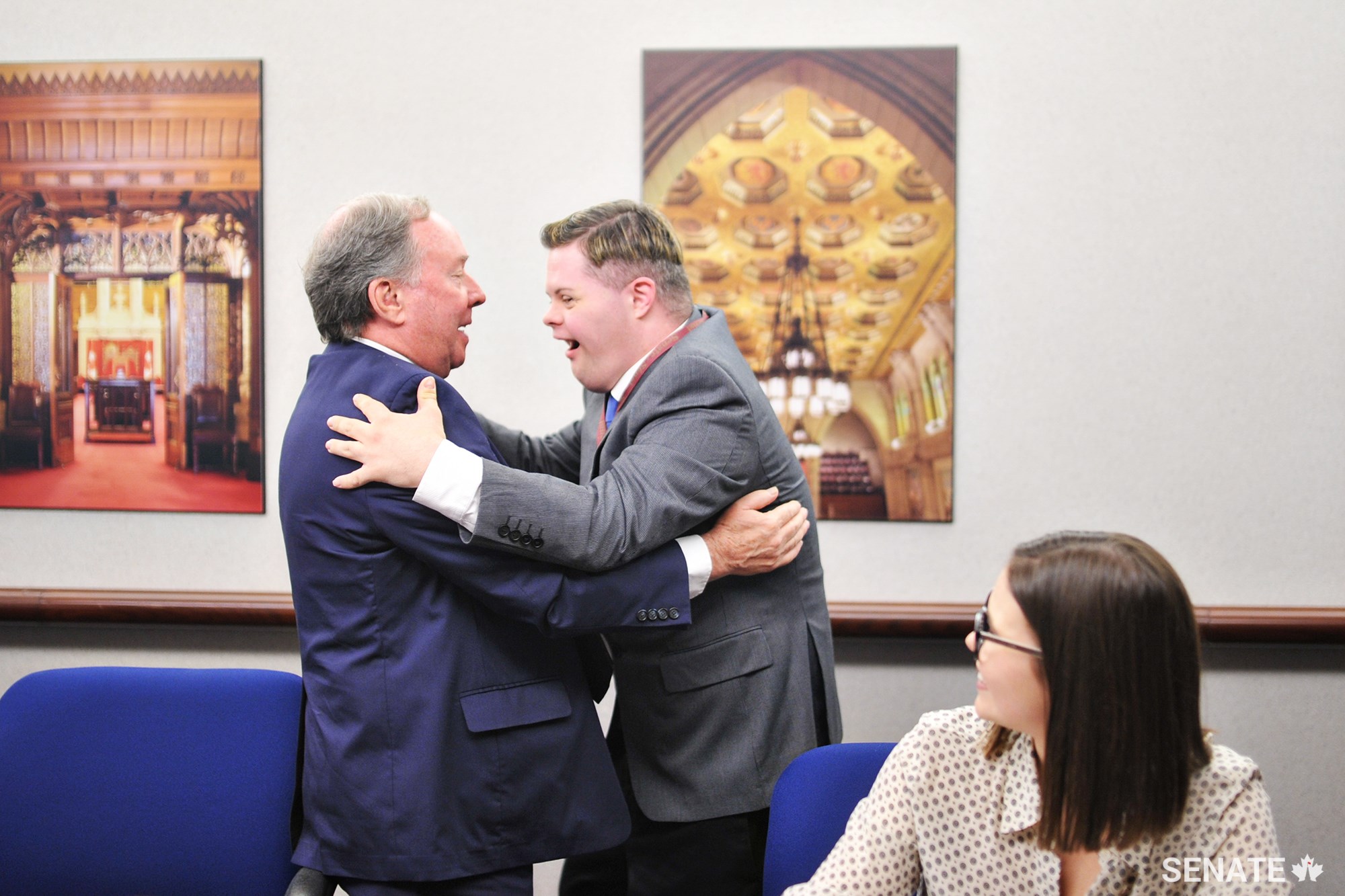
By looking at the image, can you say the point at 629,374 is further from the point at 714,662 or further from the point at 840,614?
the point at 840,614

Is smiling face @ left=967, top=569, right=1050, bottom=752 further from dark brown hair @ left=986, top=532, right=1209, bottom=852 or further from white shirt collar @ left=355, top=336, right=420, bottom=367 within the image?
white shirt collar @ left=355, top=336, right=420, bottom=367

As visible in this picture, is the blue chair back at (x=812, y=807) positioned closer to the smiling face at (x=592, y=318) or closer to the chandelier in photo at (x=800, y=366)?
the smiling face at (x=592, y=318)

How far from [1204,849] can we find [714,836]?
1.02m

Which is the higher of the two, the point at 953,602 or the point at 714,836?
the point at 953,602

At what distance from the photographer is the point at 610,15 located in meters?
2.68

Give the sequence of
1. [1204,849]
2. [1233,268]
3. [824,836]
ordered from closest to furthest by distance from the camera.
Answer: [1204,849]
[824,836]
[1233,268]

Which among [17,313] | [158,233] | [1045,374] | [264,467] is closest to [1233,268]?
Result: [1045,374]

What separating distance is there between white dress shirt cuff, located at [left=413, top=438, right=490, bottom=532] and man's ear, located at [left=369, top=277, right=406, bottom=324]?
1.08 ft

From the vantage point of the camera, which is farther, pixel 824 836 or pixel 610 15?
pixel 610 15

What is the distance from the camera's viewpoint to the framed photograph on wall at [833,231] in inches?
103

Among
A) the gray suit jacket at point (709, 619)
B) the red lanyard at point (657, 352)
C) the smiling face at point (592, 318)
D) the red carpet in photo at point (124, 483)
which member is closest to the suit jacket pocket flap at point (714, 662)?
the gray suit jacket at point (709, 619)

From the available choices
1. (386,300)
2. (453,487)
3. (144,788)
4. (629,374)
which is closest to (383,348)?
(386,300)

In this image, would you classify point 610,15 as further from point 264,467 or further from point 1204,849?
point 1204,849

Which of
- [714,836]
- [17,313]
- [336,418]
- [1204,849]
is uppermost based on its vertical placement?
[17,313]
